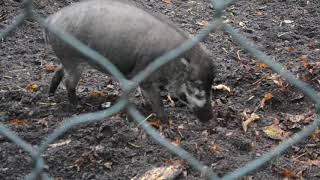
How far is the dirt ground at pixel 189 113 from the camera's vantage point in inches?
91.3

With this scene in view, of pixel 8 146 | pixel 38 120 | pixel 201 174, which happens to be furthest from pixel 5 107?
pixel 201 174

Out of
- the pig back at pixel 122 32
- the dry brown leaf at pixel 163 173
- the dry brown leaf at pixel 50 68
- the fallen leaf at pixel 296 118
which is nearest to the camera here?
the dry brown leaf at pixel 163 173

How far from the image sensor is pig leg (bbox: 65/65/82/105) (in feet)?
8.99

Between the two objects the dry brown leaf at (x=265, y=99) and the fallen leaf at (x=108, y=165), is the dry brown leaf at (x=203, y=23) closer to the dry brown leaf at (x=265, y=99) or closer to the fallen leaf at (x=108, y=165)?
the dry brown leaf at (x=265, y=99)

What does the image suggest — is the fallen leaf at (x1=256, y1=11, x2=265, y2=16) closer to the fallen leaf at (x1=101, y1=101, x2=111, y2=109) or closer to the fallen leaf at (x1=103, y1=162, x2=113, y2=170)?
the fallen leaf at (x1=101, y1=101, x2=111, y2=109)

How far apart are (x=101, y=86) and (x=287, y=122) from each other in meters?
0.86

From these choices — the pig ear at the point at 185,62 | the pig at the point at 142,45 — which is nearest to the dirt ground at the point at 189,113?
the pig at the point at 142,45

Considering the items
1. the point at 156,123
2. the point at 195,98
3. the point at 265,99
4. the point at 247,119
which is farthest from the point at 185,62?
the point at 265,99

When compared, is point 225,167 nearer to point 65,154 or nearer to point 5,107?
point 65,154

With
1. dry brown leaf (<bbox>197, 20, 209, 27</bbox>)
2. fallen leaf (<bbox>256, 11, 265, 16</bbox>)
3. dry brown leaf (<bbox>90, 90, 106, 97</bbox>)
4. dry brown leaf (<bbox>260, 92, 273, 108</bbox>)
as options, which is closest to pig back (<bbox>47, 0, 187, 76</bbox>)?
dry brown leaf (<bbox>90, 90, 106, 97</bbox>)

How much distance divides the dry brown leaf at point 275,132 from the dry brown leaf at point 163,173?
1.63 ft

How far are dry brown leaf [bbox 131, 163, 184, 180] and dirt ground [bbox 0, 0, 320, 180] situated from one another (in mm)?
31

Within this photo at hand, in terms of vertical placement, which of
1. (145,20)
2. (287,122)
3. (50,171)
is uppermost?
(145,20)

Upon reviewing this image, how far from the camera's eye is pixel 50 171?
2.27 meters
